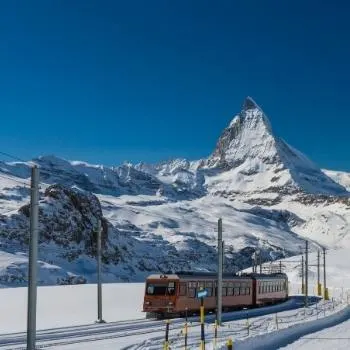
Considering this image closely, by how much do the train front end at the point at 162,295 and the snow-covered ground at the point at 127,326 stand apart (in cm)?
135

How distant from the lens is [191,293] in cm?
4744

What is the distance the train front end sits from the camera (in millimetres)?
45250

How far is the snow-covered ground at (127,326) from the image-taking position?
29814 mm

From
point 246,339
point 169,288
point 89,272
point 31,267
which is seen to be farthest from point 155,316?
point 89,272

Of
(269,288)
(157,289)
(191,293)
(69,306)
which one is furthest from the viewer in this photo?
(269,288)

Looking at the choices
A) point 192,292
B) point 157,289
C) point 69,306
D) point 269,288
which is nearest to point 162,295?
point 157,289

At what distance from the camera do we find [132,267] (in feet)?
554

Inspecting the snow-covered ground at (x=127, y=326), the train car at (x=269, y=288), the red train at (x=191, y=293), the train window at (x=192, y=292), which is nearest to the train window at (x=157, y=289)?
the red train at (x=191, y=293)

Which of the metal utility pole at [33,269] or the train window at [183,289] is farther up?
the metal utility pole at [33,269]

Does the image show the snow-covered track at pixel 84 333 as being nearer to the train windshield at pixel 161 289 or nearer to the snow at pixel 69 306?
the train windshield at pixel 161 289

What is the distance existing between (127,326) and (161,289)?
24.4ft

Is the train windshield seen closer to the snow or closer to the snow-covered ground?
the snow-covered ground

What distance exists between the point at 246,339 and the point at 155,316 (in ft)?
62.4

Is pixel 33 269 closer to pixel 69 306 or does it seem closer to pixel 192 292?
pixel 192 292
